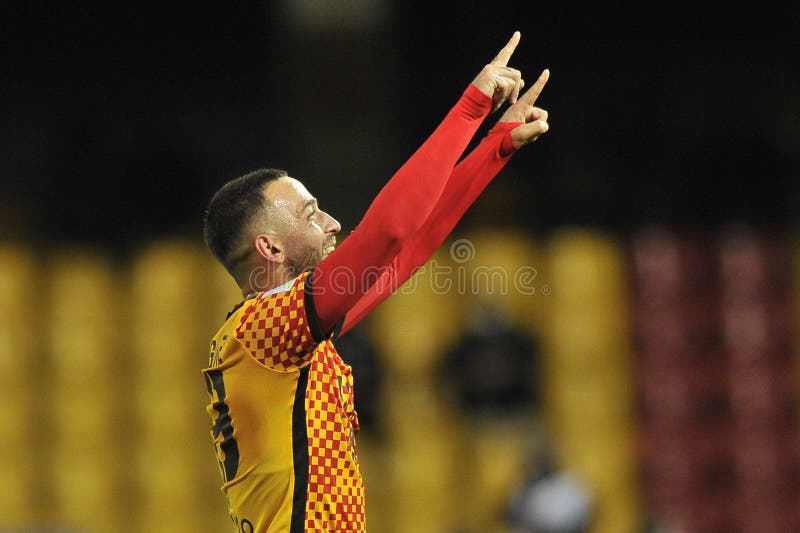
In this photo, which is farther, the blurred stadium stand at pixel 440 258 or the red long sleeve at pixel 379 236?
the blurred stadium stand at pixel 440 258

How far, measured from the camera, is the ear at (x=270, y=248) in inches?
Result: 103

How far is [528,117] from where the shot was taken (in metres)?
2.82

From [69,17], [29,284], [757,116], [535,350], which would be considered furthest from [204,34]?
[757,116]

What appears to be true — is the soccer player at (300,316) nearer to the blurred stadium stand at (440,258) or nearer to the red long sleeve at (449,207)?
the red long sleeve at (449,207)

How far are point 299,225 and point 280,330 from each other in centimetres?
35

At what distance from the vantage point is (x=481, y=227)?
8188 mm

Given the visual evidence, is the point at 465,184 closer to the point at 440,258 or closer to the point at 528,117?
the point at 528,117

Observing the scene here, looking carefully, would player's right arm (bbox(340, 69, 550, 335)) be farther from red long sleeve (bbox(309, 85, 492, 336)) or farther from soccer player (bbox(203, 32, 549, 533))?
red long sleeve (bbox(309, 85, 492, 336))

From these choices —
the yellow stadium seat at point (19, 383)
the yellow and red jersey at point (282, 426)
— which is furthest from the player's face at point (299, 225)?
the yellow stadium seat at point (19, 383)

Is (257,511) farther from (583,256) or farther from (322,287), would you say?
(583,256)

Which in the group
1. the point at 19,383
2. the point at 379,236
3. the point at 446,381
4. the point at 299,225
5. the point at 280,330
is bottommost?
the point at 280,330

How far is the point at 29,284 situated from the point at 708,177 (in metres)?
5.14

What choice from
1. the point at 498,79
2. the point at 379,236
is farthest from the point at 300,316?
the point at 498,79

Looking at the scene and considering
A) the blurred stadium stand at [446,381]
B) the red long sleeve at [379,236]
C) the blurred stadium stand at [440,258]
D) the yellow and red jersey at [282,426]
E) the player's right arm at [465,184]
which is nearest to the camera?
the red long sleeve at [379,236]
